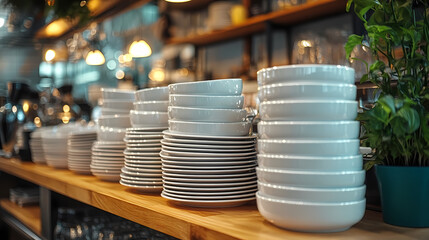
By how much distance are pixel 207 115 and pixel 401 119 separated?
1.32ft

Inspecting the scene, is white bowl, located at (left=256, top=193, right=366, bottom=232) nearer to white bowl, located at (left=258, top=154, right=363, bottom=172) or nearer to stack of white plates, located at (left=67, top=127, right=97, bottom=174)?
white bowl, located at (left=258, top=154, right=363, bottom=172)

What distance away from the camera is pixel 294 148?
773 mm

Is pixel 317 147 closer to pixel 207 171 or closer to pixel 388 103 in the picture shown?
pixel 388 103

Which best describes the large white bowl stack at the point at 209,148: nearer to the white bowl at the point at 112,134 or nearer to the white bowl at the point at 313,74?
the white bowl at the point at 313,74

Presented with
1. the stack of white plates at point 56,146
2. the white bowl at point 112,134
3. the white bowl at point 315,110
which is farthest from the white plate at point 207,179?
the stack of white plates at point 56,146

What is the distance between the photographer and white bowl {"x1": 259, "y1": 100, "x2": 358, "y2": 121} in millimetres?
770

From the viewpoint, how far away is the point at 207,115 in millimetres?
1009

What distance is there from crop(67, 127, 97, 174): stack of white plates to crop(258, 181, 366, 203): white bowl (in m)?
1.04

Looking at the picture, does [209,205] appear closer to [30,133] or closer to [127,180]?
[127,180]

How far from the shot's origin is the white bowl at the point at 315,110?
2.53 feet

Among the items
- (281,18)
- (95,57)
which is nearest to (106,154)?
(281,18)

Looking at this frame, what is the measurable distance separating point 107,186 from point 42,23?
496 centimetres

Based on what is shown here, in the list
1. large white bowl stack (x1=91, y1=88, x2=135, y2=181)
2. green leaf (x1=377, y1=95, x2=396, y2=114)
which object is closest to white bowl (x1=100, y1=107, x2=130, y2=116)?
large white bowl stack (x1=91, y1=88, x2=135, y2=181)

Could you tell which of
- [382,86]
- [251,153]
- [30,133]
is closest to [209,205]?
[251,153]
